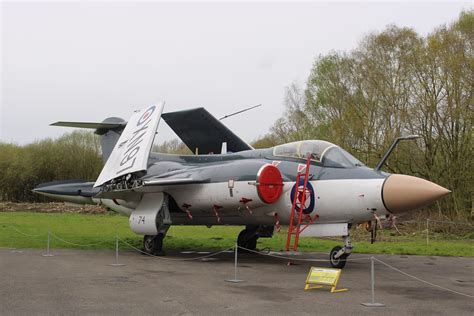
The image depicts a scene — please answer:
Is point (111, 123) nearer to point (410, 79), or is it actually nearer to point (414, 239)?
point (414, 239)

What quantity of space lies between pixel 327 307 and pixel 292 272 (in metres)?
3.74

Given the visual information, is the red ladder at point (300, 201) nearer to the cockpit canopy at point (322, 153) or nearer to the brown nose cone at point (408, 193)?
the cockpit canopy at point (322, 153)

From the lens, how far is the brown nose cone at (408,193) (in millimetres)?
9844

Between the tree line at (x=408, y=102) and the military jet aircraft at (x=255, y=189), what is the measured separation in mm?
14465

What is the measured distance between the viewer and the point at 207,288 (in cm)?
843

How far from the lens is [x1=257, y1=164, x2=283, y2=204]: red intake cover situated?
37.5 ft

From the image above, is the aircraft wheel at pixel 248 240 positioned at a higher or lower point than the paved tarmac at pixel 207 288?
higher

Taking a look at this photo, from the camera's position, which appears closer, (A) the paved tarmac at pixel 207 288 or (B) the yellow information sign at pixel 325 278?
(A) the paved tarmac at pixel 207 288

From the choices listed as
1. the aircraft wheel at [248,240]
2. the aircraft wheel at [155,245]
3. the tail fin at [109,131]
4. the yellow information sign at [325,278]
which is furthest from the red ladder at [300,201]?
the tail fin at [109,131]

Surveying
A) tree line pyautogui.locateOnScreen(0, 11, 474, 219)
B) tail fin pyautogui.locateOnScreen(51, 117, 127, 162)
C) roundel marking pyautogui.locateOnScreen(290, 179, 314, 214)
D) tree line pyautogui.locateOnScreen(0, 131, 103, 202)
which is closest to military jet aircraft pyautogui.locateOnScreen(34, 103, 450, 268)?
roundel marking pyautogui.locateOnScreen(290, 179, 314, 214)

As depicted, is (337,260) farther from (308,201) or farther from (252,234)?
(252,234)

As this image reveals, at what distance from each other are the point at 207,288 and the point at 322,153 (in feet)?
15.0

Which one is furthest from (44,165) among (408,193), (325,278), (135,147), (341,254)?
(325,278)

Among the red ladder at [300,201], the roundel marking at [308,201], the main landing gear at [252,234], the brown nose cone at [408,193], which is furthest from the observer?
the main landing gear at [252,234]
